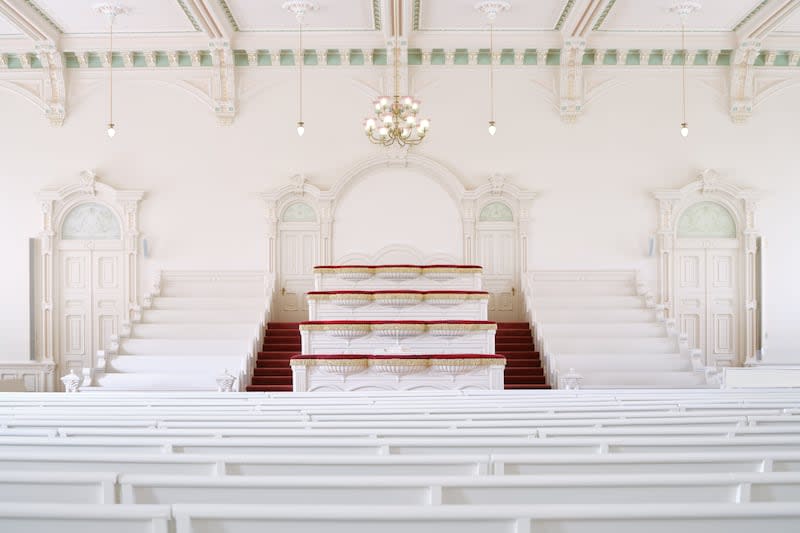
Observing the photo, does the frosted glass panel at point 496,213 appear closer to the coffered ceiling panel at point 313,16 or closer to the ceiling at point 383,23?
the ceiling at point 383,23

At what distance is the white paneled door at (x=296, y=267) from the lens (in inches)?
579

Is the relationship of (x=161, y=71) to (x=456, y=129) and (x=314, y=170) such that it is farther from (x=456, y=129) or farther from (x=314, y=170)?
(x=456, y=129)

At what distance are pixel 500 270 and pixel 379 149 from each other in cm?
335

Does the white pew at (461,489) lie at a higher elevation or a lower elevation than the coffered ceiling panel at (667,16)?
lower

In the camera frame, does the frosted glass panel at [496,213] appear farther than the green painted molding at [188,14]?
Yes

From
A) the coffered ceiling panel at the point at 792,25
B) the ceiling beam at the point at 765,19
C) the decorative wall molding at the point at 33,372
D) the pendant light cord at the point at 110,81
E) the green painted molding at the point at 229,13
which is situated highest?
the green painted molding at the point at 229,13

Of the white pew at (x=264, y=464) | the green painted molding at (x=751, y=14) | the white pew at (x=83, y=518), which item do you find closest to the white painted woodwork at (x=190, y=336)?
the white pew at (x=264, y=464)

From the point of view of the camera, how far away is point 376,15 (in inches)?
522

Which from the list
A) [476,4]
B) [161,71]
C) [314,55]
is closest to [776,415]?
[476,4]

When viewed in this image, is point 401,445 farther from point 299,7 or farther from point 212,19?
point 212,19

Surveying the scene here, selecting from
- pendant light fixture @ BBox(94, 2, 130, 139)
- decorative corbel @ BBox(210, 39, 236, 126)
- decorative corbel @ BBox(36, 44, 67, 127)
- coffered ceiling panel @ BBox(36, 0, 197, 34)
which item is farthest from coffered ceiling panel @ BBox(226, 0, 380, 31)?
decorative corbel @ BBox(36, 44, 67, 127)

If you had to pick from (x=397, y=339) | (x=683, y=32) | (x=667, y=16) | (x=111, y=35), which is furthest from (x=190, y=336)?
(x=683, y=32)

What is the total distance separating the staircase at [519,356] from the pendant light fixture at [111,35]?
760 centimetres

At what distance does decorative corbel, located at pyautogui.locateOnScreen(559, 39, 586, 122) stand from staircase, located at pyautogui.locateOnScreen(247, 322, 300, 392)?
6613 millimetres
